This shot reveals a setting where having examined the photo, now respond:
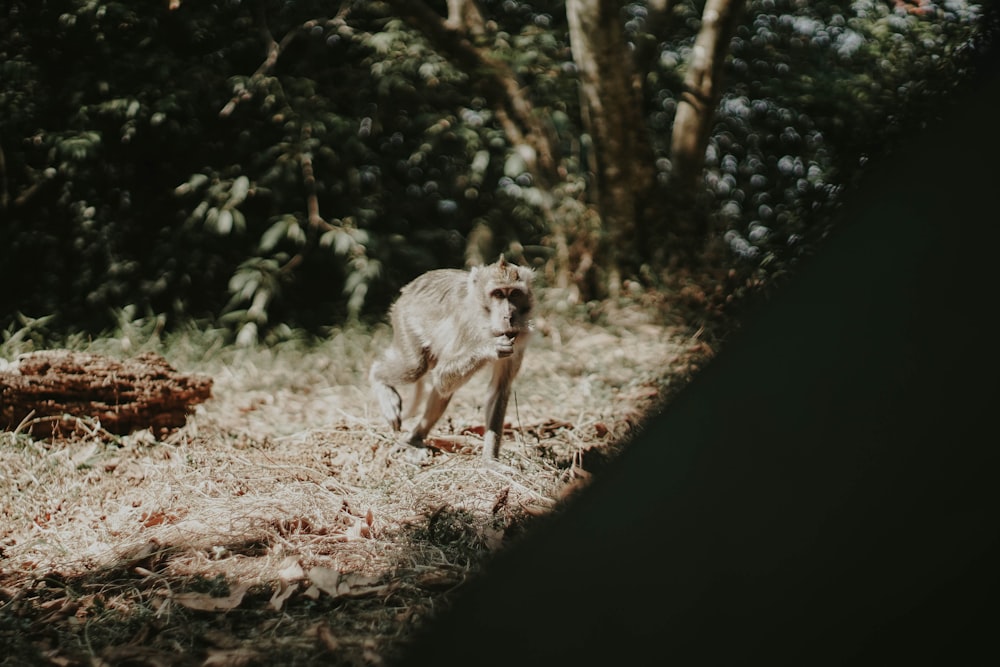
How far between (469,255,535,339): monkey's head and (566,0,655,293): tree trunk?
2.97m

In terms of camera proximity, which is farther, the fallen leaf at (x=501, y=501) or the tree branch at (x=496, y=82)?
the tree branch at (x=496, y=82)

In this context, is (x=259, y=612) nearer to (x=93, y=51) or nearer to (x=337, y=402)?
(x=337, y=402)

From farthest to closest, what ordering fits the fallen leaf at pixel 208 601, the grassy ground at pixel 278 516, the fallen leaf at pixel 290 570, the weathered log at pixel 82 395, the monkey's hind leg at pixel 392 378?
the monkey's hind leg at pixel 392 378 → the weathered log at pixel 82 395 → the fallen leaf at pixel 290 570 → the fallen leaf at pixel 208 601 → the grassy ground at pixel 278 516

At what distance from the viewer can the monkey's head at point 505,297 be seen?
14.6ft

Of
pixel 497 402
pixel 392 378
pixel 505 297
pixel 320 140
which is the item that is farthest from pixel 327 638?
pixel 320 140

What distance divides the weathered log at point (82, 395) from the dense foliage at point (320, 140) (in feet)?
8.23

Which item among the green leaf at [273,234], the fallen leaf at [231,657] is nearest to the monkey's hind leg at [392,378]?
the fallen leaf at [231,657]

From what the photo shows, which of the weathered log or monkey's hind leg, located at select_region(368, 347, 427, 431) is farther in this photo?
monkey's hind leg, located at select_region(368, 347, 427, 431)

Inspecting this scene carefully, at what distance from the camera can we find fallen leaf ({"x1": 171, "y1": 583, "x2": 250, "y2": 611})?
2953 mm

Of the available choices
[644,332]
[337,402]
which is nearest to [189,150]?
[337,402]

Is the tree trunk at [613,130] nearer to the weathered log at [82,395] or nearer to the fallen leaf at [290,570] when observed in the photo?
the weathered log at [82,395]

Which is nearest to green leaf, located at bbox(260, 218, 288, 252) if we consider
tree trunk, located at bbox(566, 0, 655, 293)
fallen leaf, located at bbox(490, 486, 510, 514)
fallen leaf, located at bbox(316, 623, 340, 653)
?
tree trunk, located at bbox(566, 0, 655, 293)

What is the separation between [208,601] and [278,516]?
0.74m

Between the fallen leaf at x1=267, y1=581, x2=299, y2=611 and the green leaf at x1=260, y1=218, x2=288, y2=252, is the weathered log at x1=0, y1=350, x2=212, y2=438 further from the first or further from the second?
the green leaf at x1=260, y1=218, x2=288, y2=252
